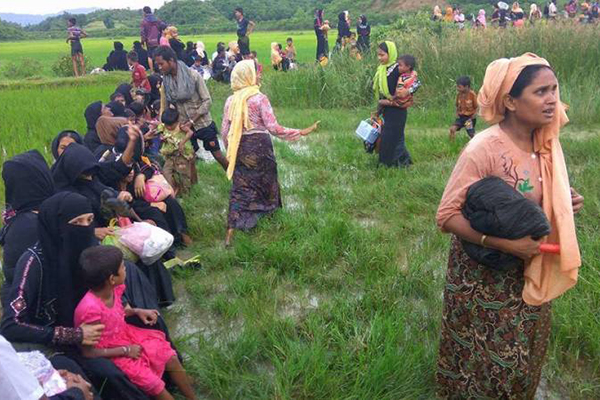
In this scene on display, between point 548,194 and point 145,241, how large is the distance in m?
Answer: 2.31

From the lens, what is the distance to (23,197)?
301 centimetres

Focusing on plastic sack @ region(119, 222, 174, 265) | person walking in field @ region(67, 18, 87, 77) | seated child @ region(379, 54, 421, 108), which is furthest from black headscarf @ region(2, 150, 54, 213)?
person walking in field @ region(67, 18, 87, 77)

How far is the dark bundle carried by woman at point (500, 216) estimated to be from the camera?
2033mm

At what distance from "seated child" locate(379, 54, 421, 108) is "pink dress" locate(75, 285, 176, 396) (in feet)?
14.0

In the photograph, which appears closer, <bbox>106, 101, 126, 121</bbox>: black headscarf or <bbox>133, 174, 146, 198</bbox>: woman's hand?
<bbox>133, 174, 146, 198</bbox>: woman's hand

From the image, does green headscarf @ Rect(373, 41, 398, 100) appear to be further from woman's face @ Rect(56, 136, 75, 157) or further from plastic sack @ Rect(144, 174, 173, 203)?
woman's face @ Rect(56, 136, 75, 157)

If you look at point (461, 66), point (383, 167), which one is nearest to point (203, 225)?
point (383, 167)

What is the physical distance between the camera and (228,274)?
13.4 ft

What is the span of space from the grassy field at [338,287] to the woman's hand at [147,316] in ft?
1.20

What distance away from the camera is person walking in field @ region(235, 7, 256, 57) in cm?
1385

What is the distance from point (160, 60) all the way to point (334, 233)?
9.17 ft

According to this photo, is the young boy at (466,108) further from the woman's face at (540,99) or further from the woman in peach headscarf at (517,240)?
the woman's face at (540,99)

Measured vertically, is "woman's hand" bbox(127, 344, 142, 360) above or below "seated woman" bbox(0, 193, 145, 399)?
below

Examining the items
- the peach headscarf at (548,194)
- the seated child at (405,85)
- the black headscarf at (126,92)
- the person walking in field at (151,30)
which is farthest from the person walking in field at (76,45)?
the peach headscarf at (548,194)
